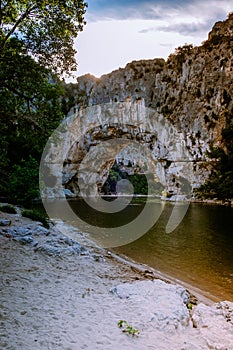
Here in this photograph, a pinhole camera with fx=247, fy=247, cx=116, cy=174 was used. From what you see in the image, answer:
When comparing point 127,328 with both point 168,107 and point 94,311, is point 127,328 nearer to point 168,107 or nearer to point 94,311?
point 94,311

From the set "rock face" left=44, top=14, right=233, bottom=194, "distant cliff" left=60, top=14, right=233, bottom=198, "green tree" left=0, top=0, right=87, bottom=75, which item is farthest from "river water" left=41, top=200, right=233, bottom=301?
"rock face" left=44, top=14, right=233, bottom=194

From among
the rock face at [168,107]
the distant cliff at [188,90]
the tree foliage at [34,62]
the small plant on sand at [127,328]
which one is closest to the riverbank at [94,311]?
the small plant on sand at [127,328]

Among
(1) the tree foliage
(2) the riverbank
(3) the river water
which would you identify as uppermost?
(1) the tree foliage

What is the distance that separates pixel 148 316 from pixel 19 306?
7.05 feet

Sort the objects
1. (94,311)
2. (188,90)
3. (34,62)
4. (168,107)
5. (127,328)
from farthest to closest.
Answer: (168,107)
(188,90)
(34,62)
(94,311)
(127,328)

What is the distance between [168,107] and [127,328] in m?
43.2

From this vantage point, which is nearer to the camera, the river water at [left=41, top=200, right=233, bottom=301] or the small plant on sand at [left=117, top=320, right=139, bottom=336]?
the small plant on sand at [left=117, top=320, right=139, bottom=336]

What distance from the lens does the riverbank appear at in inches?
134

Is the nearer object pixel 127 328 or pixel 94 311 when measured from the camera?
A: pixel 127 328

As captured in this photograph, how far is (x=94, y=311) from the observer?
167 inches

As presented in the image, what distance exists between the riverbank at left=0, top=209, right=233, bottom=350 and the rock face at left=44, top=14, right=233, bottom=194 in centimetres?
3412

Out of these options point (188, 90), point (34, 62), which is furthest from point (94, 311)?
point (188, 90)

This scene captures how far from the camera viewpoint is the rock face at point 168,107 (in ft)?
119

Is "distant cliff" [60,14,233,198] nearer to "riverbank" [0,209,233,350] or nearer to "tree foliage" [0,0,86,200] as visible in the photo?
"tree foliage" [0,0,86,200]
